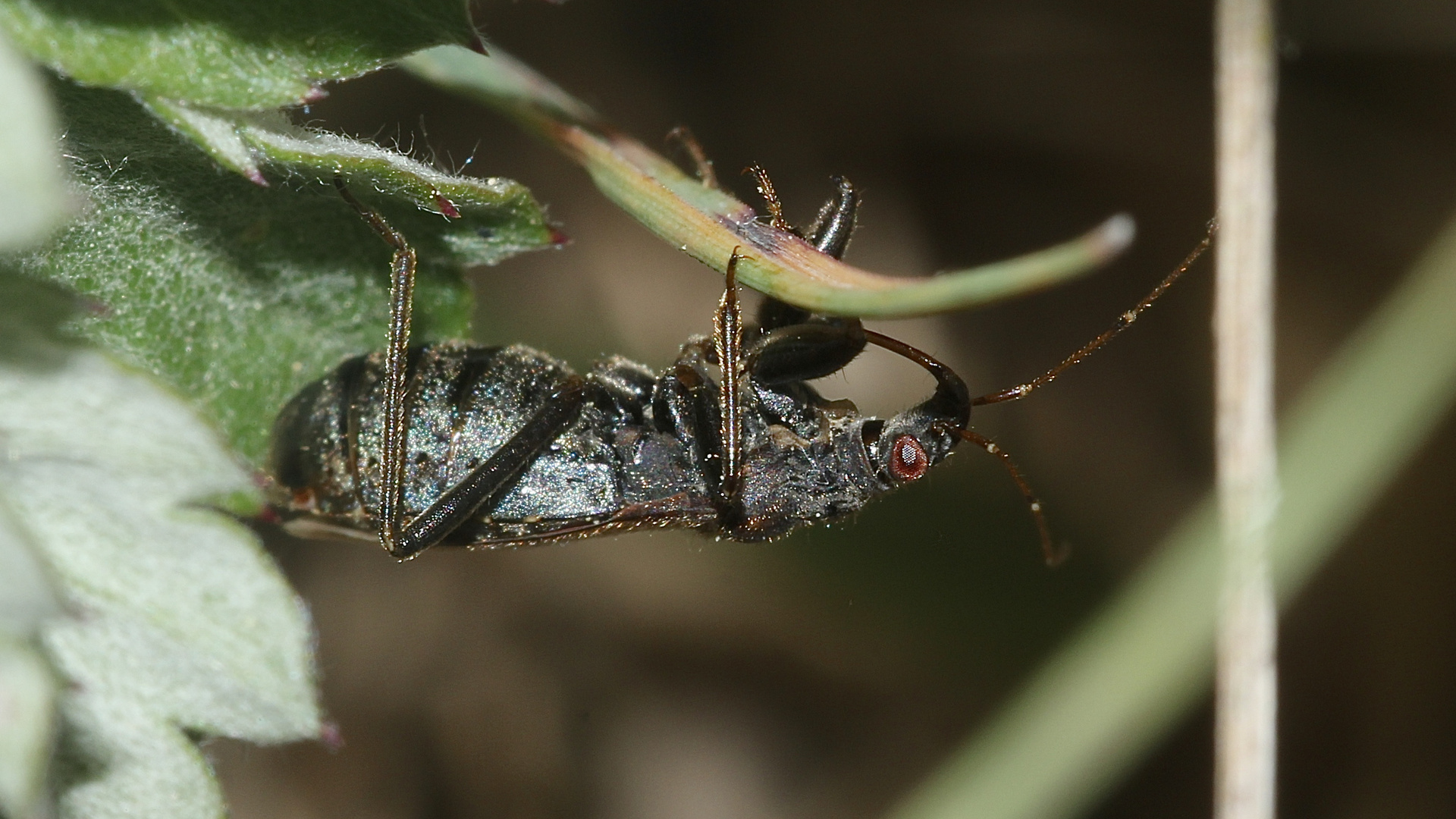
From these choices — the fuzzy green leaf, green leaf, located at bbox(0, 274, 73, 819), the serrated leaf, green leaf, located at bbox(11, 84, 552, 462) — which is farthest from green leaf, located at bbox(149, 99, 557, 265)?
the fuzzy green leaf

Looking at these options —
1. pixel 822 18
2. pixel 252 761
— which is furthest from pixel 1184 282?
pixel 252 761

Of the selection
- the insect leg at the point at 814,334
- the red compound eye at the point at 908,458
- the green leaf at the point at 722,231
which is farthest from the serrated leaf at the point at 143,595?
the red compound eye at the point at 908,458

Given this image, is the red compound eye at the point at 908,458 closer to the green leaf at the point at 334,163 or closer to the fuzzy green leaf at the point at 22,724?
the green leaf at the point at 334,163

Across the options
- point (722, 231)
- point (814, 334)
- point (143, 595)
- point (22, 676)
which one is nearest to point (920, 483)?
point (814, 334)

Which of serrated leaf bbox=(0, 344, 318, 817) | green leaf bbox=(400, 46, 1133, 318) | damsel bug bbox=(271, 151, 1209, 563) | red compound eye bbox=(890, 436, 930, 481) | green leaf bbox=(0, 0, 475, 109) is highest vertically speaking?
green leaf bbox=(400, 46, 1133, 318)

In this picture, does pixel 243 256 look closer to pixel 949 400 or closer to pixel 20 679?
pixel 20 679

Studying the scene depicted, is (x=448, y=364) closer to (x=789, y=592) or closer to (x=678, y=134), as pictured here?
(x=678, y=134)

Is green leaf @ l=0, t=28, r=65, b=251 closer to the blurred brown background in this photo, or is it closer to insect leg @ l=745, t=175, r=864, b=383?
insect leg @ l=745, t=175, r=864, b=383
